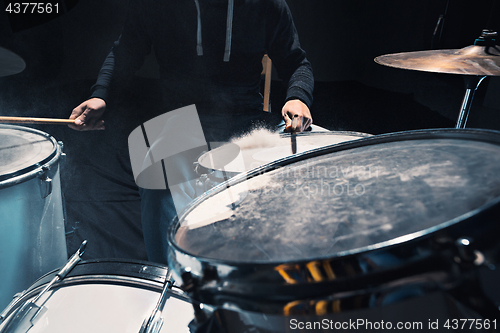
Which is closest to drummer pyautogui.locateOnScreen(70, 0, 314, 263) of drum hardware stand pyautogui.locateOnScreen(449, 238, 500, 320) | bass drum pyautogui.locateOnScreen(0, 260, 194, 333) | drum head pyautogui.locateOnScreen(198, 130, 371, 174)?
drum head pyautogui.locateOnScreen(198, 130, 371, 174)

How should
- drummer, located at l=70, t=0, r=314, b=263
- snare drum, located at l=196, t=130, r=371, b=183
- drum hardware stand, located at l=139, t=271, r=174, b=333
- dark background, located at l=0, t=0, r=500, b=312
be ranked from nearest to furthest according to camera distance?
1. drum hardware stand, located at l=139, t=271, r=174, b=333
2. snare drum, located at l=196, t=130, r=371, b=183
3. drummer, located at l=70, t=0, r=314, b=263
4. dark background, located at l=0, t=0, r=500, b=312

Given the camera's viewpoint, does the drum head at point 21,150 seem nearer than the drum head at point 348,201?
No

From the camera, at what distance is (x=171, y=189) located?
99 centimetres

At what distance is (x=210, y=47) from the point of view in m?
1.37

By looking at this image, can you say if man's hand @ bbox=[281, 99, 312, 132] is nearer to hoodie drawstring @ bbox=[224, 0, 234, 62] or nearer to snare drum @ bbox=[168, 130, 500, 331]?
hoodie drawstring @ bbox=[224, 0, 234, 62]

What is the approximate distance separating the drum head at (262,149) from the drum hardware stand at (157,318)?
0.28 meters

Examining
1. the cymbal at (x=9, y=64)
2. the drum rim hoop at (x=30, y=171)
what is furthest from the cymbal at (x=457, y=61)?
the cymbal at (x=9, y=64)

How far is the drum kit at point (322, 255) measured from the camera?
208 mm

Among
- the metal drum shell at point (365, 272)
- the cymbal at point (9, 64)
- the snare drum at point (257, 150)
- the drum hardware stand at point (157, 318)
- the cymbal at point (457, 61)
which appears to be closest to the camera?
the metal drum shell at point (365, 272)

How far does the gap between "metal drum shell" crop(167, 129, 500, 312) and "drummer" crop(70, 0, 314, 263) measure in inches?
40.5

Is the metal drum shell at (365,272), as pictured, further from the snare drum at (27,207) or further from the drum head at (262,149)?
the snare drum at (27,207)

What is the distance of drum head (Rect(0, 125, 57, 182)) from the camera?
2.61 ft

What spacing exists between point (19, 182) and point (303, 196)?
0.77 metres

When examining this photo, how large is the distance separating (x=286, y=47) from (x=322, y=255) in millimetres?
1348
